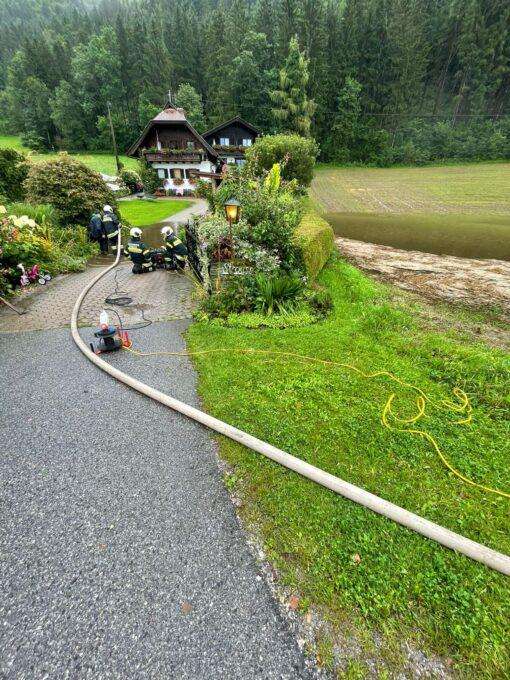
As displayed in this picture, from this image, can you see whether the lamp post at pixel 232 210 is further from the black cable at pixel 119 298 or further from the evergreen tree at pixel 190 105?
the evergreen tree at pixel 190 105

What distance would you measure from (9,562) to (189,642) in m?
1.75

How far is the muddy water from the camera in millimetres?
14180

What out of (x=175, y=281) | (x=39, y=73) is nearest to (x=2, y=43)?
(x=39, y=73)

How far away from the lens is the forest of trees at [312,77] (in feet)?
163

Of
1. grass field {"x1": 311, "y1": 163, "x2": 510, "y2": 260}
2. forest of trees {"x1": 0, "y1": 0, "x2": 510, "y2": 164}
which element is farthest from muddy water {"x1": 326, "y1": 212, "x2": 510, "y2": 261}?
forest of trees {"x1": 0, "y1": 0, "x2": 510, "y2": 164}

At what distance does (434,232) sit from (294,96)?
39.8 m

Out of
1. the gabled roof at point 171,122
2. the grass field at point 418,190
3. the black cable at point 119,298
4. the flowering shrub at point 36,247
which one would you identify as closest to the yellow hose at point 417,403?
the black cable at point 119,298

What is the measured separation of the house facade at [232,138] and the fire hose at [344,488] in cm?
4135

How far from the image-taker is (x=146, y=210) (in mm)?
24344

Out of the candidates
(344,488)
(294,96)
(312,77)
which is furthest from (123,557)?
(312,77)

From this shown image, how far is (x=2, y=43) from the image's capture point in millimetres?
80312

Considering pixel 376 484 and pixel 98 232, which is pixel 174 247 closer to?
pixel 98 232

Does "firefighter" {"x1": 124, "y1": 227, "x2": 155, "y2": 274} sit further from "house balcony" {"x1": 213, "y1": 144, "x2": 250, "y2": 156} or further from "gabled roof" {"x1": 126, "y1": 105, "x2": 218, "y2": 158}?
"house balcony" {"x1": 213, "y1": 144, "x2": 250, "y2": 156}

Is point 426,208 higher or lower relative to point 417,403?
higher
